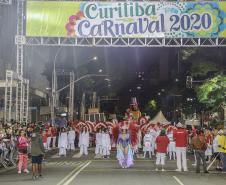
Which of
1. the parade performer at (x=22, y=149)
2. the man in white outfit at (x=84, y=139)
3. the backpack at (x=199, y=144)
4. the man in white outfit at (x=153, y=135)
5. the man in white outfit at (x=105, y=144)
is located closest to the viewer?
the parade performer at (x=22, y=149)

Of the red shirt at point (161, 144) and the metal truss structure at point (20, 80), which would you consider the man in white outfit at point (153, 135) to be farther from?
the red shirt at point (161, 144)

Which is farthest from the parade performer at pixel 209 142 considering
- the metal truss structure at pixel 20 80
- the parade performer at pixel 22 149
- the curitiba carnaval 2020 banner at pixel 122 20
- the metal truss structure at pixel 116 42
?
the metal truss structure at pixel 20 80

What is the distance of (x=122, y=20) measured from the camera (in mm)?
33594

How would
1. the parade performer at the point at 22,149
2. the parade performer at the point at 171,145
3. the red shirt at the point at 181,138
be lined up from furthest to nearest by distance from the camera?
the parade performer at the point at 171,145
the red shirt at the point at 181,138
the parade performer at the point at 22,149

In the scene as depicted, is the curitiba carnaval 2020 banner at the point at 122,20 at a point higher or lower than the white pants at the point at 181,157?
higher

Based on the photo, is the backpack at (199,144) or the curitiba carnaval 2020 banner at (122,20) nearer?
the backpack at (199,144)

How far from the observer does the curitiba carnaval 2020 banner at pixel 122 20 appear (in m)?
33.5

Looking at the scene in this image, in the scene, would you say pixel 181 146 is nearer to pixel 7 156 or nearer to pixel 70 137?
pixel 7 156

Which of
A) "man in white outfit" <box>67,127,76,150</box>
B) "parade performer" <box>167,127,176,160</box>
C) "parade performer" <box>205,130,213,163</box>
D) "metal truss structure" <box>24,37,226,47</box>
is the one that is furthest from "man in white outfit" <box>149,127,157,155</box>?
"man in white outfit" <box>67,127,76,150</box>

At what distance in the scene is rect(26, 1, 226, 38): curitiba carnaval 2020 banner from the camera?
3350cm

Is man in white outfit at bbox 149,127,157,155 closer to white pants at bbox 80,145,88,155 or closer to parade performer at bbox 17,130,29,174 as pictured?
white pants at bbox 80,145,88,155

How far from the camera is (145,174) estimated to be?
70.4 feet

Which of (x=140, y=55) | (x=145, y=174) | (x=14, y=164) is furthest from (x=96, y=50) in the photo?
(x=145, y=174)

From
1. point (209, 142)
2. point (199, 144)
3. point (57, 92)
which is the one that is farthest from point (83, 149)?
point (57, 92)
